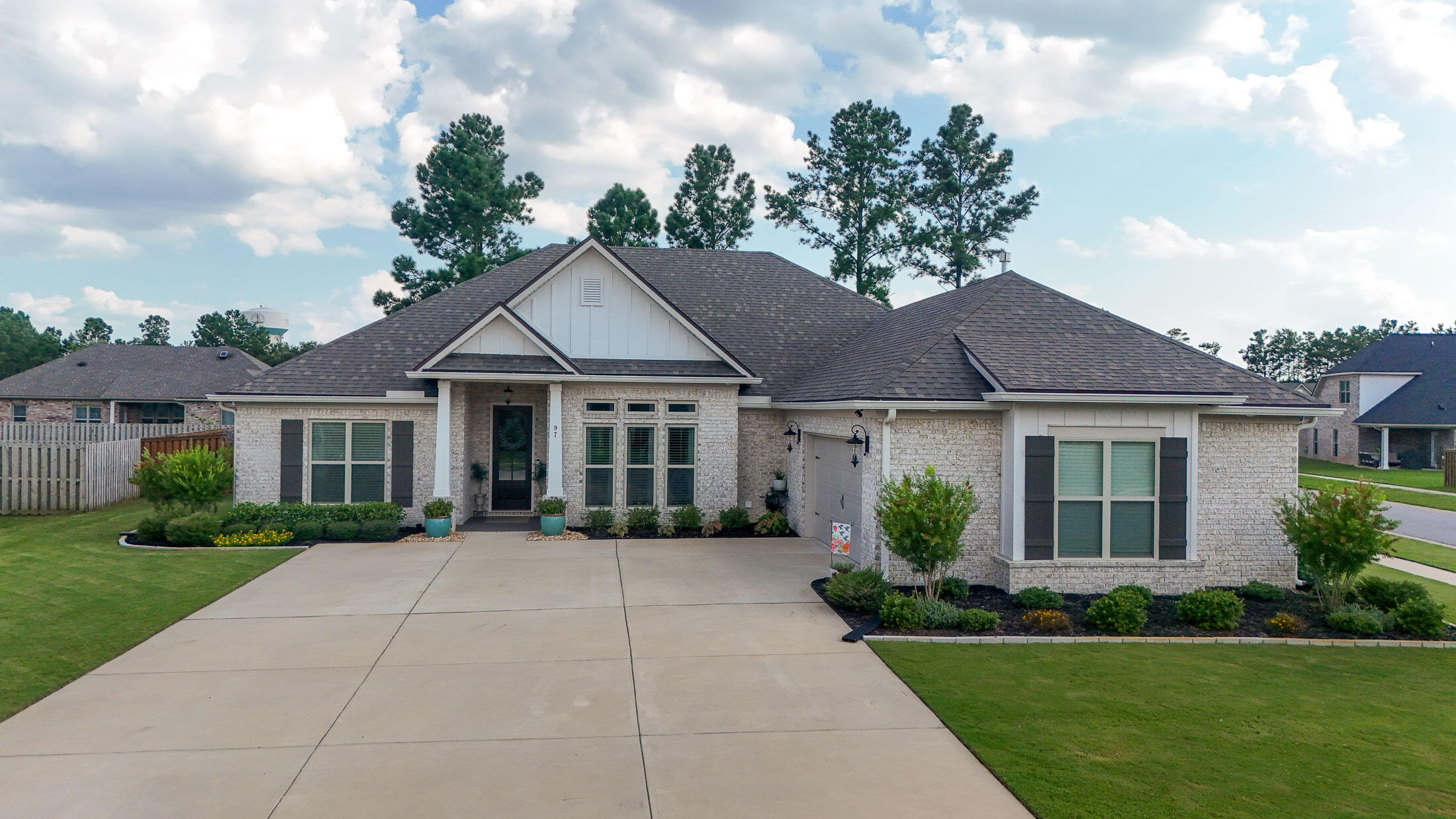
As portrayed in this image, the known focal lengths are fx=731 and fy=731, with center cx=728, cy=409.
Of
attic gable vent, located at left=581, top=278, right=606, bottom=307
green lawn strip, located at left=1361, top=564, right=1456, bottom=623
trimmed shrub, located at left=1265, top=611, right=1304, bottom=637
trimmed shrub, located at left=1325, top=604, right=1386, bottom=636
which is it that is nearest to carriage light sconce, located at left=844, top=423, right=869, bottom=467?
trimmed shrub, located at left=1265, top=611, right=1304, bottom=637

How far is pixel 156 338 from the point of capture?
8331 cm

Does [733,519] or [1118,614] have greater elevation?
[733,519]

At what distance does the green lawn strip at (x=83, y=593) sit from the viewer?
7430 mm

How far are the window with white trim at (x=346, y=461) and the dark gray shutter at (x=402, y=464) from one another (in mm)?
256

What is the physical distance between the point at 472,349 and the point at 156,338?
90837mm

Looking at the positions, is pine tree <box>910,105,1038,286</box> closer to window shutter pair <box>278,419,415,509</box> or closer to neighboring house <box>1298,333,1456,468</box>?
neighboring house <box>1298,333,1456,468</box>

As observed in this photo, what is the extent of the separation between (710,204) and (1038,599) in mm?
29671

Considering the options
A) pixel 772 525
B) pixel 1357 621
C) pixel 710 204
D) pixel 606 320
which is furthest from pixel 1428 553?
pixel 710 204

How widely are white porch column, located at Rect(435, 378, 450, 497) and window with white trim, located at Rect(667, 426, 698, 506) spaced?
179 inches

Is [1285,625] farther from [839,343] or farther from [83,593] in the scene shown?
[83,593]

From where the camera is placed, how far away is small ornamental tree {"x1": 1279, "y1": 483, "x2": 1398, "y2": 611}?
31.0ft

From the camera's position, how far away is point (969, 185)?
37.0 meters

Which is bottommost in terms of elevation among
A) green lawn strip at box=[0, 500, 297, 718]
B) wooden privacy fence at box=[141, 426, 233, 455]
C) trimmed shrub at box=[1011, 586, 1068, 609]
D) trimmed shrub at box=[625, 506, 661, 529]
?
green lawn strip at box=[0, 500, 297, 718]

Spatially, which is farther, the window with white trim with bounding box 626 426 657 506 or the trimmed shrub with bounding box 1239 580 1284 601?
the window with white trim with bounding box 626 426 657 506
